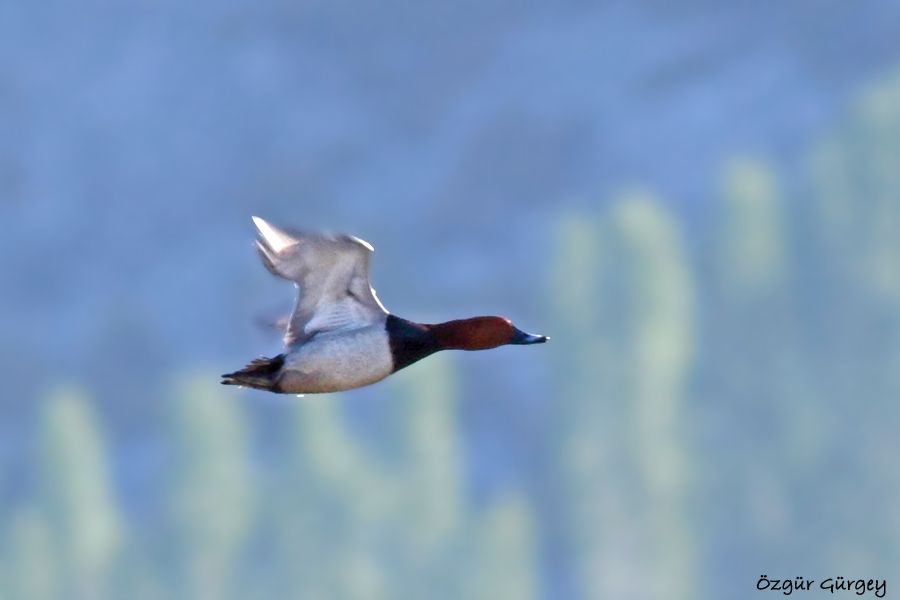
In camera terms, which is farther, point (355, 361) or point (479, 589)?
point (479, 589)

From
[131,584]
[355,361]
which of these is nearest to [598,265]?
[131,584]

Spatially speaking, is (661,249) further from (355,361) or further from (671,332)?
(355,361)

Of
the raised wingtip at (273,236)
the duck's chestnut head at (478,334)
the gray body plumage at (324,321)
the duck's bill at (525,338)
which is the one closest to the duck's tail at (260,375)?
the gray body plumage at (324,321)

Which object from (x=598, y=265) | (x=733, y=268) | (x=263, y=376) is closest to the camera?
(x=263, y=376)

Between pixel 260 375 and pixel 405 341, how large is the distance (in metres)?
0.50

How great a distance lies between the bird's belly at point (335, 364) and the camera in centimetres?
680

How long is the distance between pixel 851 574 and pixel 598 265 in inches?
233

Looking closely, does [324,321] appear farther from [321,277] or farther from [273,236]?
[273,236]

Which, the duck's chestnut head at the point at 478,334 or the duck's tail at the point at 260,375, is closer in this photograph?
the duck's tail at the point at 260,375

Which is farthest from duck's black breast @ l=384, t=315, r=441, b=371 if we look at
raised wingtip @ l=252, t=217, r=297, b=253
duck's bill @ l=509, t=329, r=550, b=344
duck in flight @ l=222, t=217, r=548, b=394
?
raised wingtip @ l=252, t=217, r=297, b=253

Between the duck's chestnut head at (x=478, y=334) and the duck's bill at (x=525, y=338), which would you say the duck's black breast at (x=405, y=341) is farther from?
the duck's bill at (x=525, y=338)

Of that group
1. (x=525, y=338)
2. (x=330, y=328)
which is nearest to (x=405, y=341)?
(x=330, y=328)

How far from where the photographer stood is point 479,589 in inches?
1162

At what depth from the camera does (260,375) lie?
268 inches
